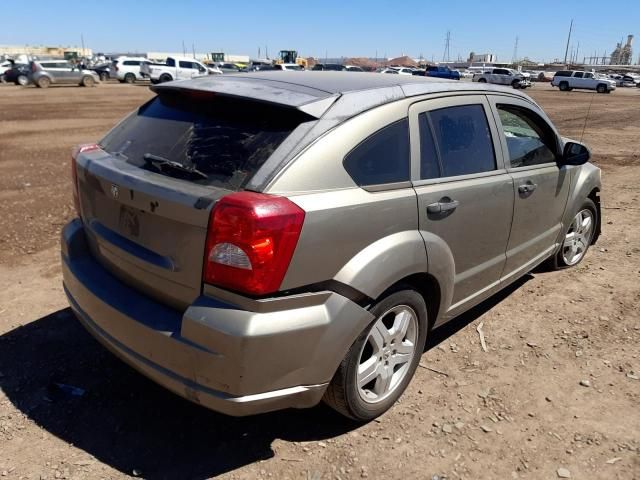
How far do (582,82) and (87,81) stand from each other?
128 ft

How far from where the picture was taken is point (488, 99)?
140 inches

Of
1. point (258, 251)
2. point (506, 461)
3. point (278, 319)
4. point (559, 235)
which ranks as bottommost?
point (506, 461)

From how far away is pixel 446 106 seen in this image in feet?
10.4

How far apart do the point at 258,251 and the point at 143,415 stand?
4.53ft

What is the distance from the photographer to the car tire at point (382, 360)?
264cm

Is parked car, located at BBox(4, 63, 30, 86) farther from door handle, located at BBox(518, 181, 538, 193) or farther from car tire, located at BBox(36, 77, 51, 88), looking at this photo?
door handle, located at BBox(518, 181, 538, 193)

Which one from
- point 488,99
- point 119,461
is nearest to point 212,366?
point 119,461

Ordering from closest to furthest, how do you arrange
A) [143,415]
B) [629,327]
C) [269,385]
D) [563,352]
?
[269,385] < [143,415] < [563,352] < [629,327]

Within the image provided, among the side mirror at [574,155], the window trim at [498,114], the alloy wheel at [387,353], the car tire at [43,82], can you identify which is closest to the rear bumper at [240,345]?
the alloy wheel at [387,353]

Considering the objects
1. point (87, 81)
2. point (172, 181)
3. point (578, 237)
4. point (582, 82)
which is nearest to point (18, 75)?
point (87, 81)

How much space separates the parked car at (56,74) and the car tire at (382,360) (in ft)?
120

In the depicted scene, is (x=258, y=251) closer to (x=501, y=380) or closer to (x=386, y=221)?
(x=386, y=221)

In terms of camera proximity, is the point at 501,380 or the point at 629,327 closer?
the point at 501,380

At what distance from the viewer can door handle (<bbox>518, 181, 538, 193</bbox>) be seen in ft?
12.0
